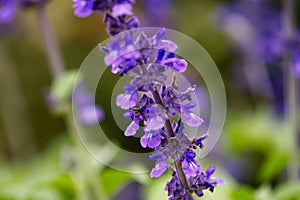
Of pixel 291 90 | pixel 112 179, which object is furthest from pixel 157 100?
pixel 291 90

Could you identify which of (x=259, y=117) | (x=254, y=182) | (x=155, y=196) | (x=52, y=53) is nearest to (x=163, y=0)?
(x=259, y=117)

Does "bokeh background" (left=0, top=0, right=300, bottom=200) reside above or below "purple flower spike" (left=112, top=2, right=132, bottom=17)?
above

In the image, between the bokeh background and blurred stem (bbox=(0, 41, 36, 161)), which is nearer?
the bokeh background

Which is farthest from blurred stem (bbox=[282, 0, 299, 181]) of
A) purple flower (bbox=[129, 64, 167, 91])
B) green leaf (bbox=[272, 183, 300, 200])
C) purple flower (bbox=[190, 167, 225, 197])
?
purple flower (bbox=[129, 64, 167, 91])

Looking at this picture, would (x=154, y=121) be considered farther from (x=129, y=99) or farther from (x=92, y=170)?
(x=92, y=170)

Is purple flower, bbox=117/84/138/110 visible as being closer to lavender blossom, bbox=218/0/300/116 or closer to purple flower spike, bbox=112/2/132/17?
purple flower spike, bbox=112/2/132/17

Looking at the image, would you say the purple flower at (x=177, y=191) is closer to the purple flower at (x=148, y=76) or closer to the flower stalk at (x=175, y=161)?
the flower stalk at (x=175, y=161)

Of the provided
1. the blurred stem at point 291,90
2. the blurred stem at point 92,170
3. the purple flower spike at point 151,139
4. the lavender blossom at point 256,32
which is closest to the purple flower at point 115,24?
the purple flower spike at point 151,139
